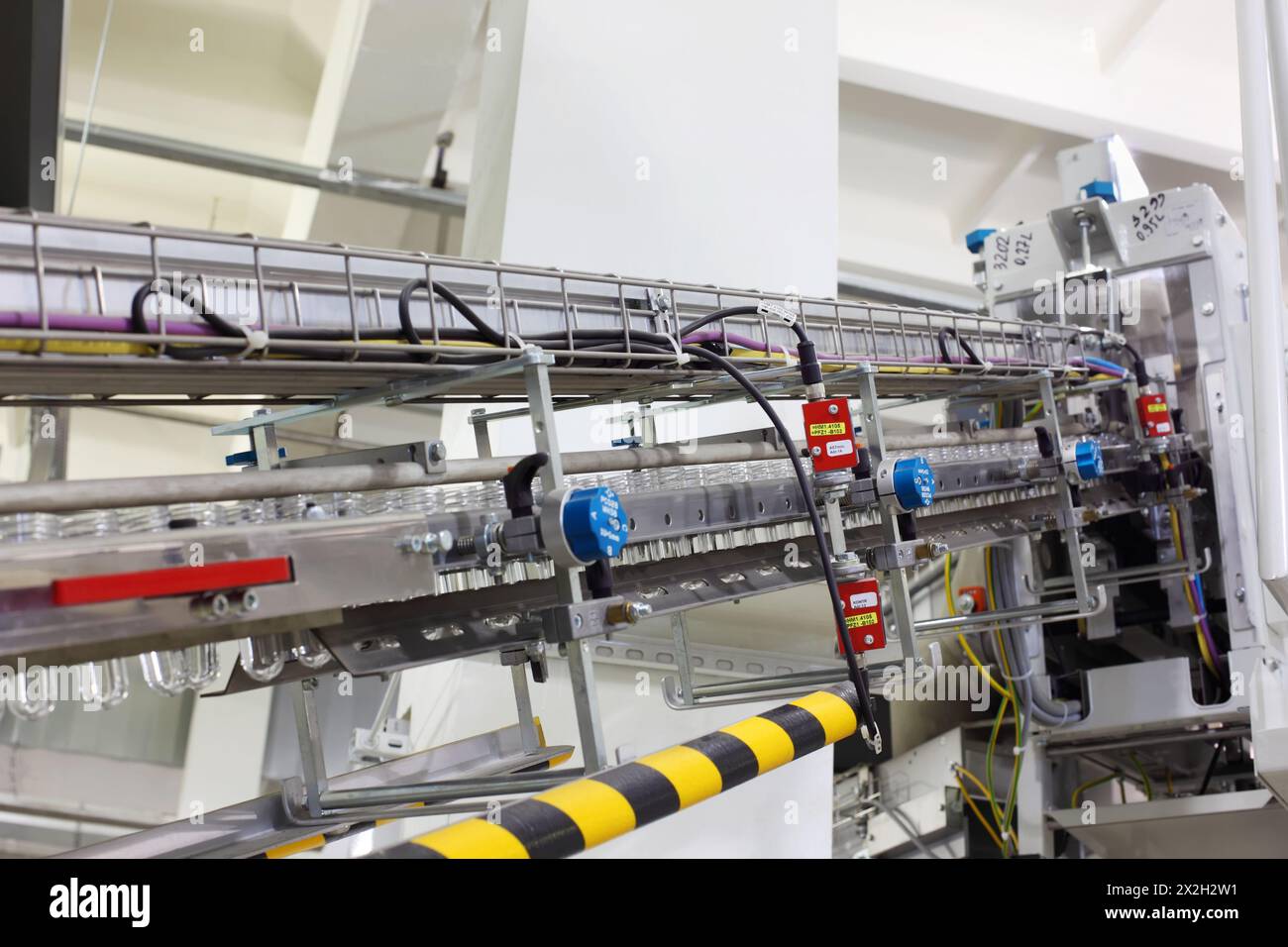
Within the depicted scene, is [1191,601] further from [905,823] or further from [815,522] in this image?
[815,522]

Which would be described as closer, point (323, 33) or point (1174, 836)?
point (1174, 836)

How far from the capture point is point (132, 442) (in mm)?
5094

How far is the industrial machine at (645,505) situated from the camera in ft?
2.82

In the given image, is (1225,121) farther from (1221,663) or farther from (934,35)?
(1221,663)

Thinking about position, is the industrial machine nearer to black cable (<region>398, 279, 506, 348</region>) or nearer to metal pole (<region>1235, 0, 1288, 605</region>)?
black cable (<region>398, 279, 506, 348</region>)

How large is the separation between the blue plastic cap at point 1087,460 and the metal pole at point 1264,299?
340mm

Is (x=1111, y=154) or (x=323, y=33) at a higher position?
(x=323, y=33)

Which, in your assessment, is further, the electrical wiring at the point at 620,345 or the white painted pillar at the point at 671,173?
the white painted pillar at the point at 671,173

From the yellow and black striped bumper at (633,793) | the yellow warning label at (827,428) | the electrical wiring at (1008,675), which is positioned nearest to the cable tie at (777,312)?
the yellow warning label at (827,428)

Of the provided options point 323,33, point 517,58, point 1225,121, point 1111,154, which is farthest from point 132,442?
point 1225,121

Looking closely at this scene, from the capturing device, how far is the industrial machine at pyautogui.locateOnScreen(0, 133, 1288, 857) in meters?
0.86

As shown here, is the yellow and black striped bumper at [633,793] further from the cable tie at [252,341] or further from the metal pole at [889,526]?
the cable tie at [252,341]

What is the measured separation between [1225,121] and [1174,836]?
2886 millimetres

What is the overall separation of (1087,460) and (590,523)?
1.22 m
